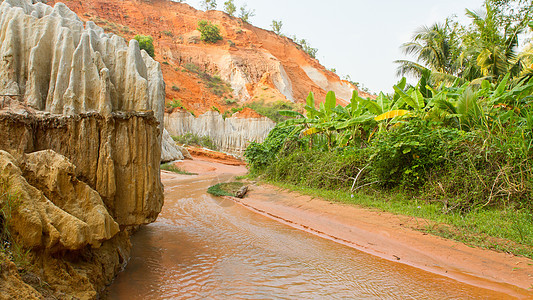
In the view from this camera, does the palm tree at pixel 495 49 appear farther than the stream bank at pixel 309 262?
Yes

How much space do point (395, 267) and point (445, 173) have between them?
3.13 metres

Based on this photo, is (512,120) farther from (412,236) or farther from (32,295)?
(32,295)

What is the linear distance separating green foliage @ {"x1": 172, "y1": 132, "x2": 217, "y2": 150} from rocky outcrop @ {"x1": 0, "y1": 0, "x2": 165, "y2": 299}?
23.0 meters

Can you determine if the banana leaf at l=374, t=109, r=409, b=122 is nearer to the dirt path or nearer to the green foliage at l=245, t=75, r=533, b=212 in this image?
the green foliage at l=245, t=75, r=533, b=212

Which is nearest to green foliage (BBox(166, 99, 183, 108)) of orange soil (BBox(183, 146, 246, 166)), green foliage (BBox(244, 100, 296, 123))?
orange soil (BBox(183, 146, 246, 166))

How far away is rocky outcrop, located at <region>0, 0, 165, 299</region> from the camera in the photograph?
236cm

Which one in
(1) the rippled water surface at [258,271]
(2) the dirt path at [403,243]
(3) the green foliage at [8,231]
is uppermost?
(3) the green foliage at [8,231]

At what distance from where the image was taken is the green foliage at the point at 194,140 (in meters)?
28.1

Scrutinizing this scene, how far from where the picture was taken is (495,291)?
3525 millimetres

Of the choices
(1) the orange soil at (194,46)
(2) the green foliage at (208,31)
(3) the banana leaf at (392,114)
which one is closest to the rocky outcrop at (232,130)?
(1) the orange soil at (194,46)

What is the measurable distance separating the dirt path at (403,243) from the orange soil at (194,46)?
99.0ft

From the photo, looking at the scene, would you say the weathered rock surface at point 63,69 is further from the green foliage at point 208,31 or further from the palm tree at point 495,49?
the green foliage at point 208,31

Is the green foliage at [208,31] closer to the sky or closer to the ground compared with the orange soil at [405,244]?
closer to the sky

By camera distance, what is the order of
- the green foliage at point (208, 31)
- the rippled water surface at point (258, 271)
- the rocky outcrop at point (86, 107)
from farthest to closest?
the green foliage at point (208, 31) < the rippled water surface at point (258, 271) < the rocky outcrop at point (86, 107)
